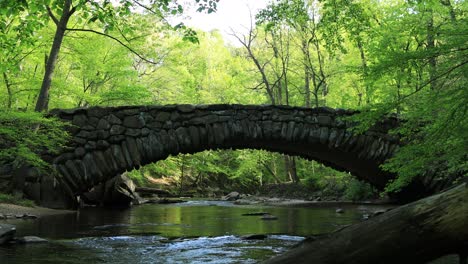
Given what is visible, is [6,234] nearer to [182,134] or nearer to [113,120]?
[113,120]

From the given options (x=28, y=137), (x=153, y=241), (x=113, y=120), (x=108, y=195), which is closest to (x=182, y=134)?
(x=113, y=120)

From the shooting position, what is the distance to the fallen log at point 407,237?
2416 mm

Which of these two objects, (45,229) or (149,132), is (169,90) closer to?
(149,132)

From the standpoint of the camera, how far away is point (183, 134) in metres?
11.6

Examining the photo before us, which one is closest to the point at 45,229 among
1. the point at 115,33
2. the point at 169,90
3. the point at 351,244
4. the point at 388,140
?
the point at 351,244

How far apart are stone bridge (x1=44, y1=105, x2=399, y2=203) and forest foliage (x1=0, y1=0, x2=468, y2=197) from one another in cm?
87

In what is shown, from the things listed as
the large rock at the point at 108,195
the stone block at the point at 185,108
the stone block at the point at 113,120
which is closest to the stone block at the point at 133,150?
the stone block at the point at 113,120

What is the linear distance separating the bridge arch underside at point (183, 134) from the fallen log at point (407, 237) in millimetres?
9248

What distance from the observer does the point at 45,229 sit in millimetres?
8281

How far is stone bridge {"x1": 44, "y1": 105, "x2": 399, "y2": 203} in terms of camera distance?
11289 millimetres

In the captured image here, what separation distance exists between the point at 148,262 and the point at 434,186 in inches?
408

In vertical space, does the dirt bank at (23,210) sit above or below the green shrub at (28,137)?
below

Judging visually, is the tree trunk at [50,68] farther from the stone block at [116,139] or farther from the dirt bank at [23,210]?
the dirt bank at [23,210]

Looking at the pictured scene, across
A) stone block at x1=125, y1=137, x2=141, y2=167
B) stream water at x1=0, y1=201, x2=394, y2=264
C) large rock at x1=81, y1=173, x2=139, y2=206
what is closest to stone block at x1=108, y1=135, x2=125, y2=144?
stone block at x1=125, y1=137, x2=141, y2=167
